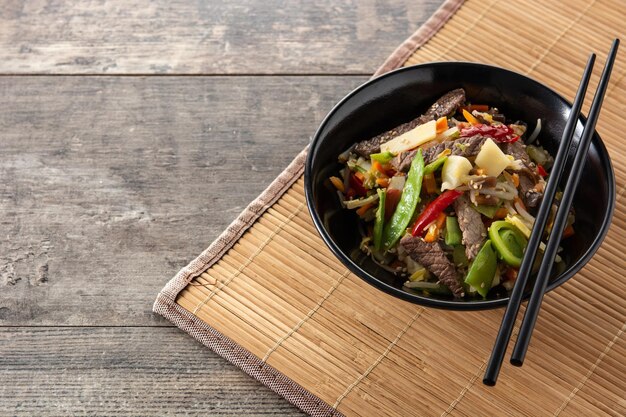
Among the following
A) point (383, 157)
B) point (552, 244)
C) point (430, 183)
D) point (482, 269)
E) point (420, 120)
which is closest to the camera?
point (552, 244)

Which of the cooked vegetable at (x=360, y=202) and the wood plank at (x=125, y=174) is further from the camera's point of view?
the wood plank at (x=125, y=174)

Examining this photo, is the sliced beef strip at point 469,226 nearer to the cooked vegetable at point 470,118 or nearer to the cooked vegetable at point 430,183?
the cooked vegetable at point 430,183

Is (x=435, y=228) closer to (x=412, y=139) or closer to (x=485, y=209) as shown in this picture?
(x=485, y=209)

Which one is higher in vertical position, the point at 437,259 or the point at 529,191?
the point at 529,191

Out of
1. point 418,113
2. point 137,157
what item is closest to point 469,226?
point 418,113

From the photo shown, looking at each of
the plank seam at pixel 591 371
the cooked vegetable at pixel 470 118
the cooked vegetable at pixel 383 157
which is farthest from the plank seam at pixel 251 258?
the plank seam at pixel 591 371

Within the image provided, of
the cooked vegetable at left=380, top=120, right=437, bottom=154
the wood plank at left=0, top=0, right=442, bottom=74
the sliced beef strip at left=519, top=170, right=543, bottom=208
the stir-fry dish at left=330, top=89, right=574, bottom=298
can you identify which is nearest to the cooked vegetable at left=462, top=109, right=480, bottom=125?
the stir-fry dish at left=330, top=89, right=574, bottom=298

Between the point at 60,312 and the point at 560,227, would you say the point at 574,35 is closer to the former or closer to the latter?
the point at 560,227

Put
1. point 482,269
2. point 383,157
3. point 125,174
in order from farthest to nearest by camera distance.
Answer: point 125,174 < point 383,157 < point 482,269
